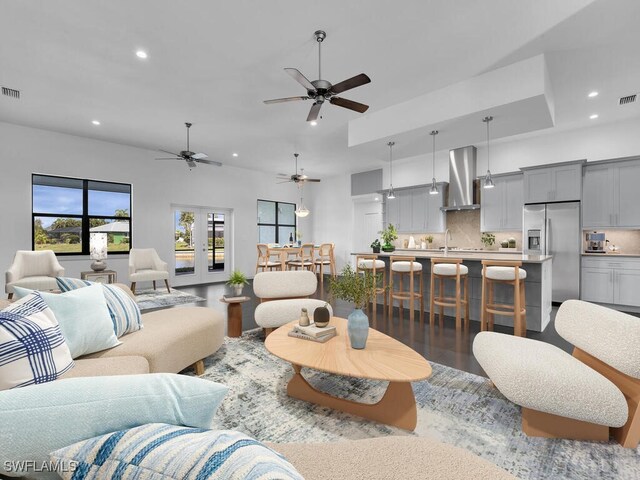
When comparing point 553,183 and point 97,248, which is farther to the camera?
point 553,183

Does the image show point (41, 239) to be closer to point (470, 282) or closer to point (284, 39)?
point (284, 39)

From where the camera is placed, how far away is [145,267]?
6461 mm

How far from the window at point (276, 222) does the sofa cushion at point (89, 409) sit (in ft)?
27.8

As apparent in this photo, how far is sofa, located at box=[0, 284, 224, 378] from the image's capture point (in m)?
1.79

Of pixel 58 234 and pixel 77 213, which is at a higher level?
pixel 77 213

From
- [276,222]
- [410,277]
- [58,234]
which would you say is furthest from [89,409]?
[276,222]

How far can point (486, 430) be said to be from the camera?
185 cm

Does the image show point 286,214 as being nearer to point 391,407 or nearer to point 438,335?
point 438,335

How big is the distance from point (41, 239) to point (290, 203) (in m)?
6.01

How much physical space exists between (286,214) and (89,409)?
363 inches

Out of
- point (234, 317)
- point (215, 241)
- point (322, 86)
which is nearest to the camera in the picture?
point (322, 86)

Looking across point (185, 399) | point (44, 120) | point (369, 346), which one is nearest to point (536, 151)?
point (369, 346)

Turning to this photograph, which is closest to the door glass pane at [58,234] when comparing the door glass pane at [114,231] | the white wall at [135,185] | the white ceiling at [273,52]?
the white wall at [135,185]

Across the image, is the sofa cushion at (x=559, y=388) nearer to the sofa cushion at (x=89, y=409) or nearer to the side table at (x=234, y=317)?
the sofa cushion at (x=89, y=409)
